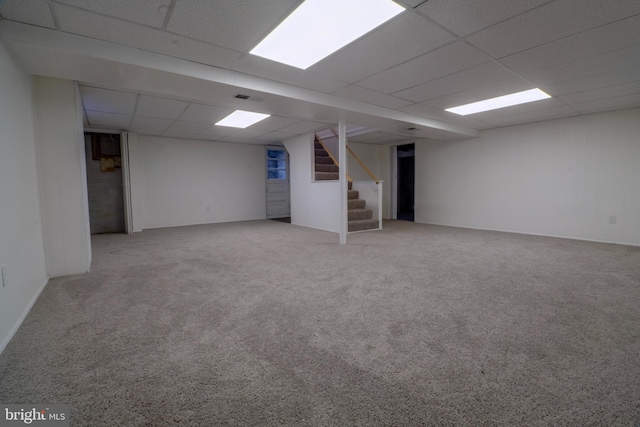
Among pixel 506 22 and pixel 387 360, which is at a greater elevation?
pixel 506 22

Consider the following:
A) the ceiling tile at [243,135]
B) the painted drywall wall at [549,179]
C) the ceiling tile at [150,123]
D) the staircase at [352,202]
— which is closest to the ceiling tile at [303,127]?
the ceiling tile at [243,135]

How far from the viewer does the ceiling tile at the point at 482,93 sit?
355 centimetres

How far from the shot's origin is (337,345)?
188cm

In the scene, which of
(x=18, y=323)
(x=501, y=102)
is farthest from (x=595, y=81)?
(x=18, y=323)

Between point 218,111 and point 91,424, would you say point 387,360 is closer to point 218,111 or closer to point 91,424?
point 91,424

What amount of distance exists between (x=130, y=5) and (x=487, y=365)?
10.4 feet

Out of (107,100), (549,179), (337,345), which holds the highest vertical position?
(107,100)

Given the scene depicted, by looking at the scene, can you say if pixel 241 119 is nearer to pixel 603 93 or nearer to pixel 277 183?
pixel 277 183

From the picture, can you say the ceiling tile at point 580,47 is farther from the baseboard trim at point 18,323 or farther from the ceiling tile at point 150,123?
the ceiling tile at point 150,123

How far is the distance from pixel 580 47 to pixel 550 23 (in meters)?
0.68

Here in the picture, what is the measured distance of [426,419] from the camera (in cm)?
127

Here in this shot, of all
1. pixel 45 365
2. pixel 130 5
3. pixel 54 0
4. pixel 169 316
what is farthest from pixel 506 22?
pixel 45 365

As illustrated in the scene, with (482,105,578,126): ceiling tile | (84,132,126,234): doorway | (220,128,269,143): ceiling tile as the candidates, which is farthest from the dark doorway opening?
(84,132,126,234): doorway

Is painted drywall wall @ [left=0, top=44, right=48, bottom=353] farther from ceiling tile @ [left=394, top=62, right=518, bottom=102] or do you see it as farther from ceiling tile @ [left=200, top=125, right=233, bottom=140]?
ceiling tile @ [left=394, top=62, right=518, bottom=102]
